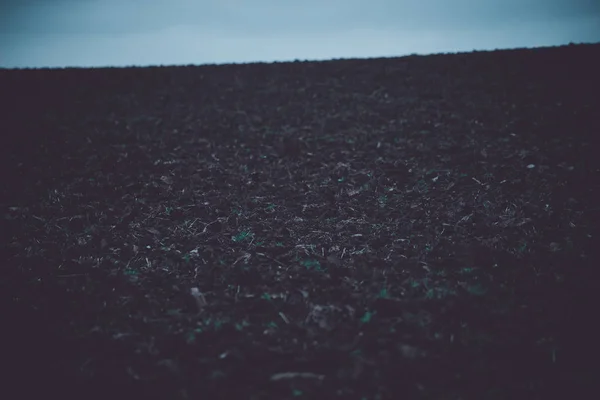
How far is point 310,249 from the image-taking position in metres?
3.57

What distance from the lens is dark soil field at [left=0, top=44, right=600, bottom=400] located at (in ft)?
7.70

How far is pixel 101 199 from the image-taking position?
15.1ft

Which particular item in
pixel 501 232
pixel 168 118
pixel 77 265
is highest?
pixel 168 118

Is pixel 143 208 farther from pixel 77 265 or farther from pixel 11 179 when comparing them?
pixel 11 179

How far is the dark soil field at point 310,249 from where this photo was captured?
2346 mm

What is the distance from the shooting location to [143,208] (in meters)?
4.37

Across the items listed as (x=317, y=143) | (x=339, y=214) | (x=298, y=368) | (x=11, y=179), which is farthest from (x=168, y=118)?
(x=298, y=368)

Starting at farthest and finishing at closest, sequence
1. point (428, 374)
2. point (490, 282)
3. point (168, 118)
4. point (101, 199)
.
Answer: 1. point (168, 118)
2. point (101, 199)
3. point (490, 282)
4. point (428, 374)

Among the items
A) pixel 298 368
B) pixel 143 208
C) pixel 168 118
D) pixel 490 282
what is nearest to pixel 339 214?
pixel 490 282

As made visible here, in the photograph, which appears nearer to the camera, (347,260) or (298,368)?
(298,368)

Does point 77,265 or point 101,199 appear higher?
point 101,199

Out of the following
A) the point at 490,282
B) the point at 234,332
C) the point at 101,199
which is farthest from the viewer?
the point at 101,199

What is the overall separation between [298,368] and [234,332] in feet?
2.02

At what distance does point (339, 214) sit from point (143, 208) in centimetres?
262
